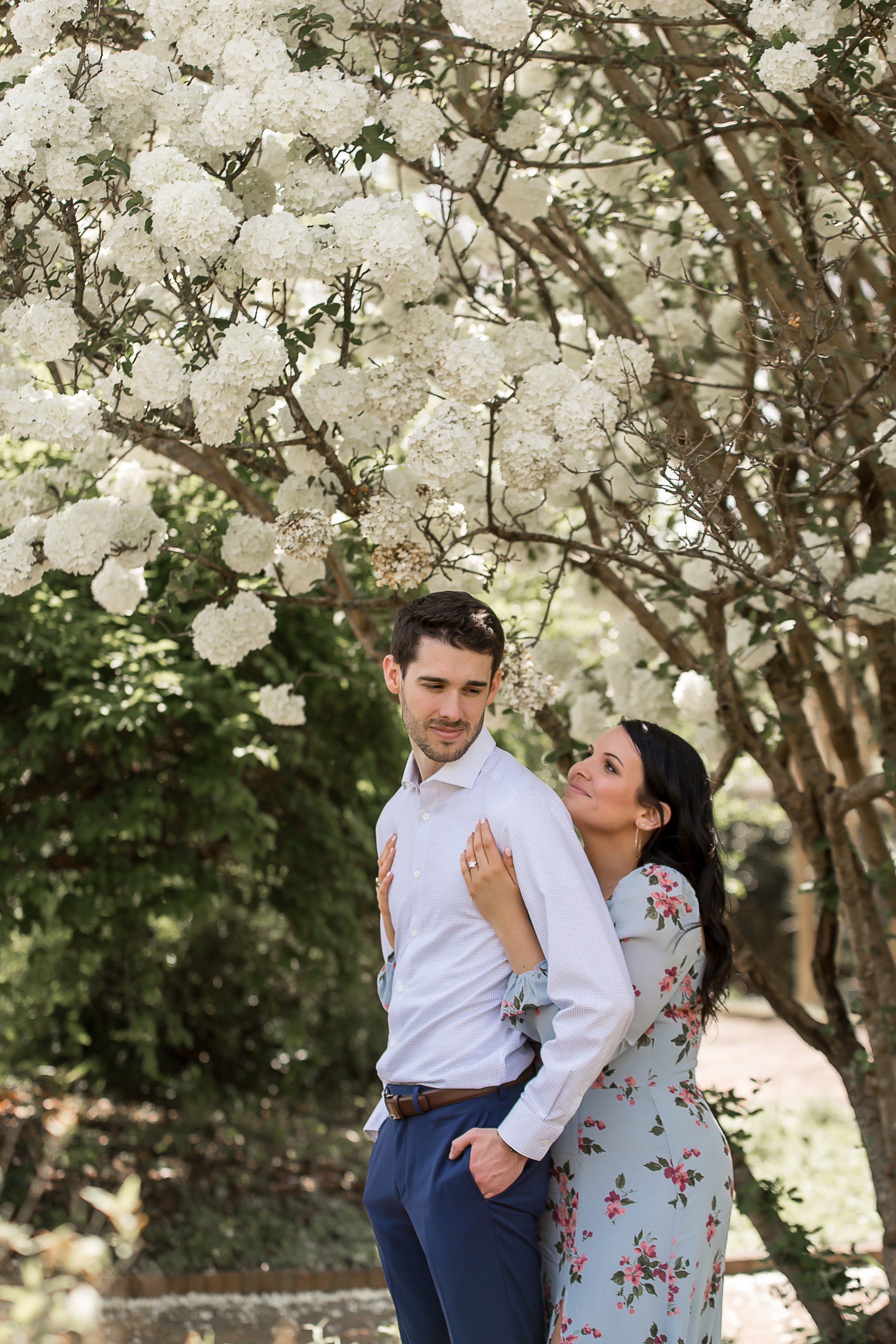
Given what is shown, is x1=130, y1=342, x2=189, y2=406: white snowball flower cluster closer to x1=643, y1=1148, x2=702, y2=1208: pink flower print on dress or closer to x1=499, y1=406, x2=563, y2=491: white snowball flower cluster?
x1=499, y1=406, x2=563, y2=491: white snowball flower cluster

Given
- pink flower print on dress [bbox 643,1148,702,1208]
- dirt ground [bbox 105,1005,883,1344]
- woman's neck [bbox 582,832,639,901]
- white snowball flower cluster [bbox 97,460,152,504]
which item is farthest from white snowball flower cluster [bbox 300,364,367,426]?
dirt ground [bbox 105,1005,883,1344]

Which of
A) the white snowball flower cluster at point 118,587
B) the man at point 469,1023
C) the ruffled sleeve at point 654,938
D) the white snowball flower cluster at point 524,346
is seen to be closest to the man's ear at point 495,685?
the man at point 469,1023

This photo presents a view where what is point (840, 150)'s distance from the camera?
3.18m

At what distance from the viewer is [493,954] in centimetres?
198

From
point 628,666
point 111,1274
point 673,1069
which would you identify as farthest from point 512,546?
point 111,1274

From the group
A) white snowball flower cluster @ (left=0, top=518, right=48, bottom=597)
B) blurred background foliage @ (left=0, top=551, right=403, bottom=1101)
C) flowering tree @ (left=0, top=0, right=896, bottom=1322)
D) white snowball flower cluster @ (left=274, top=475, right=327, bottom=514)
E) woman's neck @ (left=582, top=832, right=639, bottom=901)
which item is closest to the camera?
woman's neck @ (left=582, top=832, right=639, bottom=901)

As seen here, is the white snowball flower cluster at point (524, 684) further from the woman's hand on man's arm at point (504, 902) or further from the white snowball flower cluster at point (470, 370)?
the woman's hand on man's arm at point (504, 902)

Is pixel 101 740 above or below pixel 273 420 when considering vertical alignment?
below

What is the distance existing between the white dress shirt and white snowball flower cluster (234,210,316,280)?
932 millimetres

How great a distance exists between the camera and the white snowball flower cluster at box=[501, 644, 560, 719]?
9.25 feet

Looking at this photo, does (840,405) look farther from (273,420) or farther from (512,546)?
(273,420)

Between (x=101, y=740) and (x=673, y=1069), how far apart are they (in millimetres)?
3089

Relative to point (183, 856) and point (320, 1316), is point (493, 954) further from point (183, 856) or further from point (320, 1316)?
point (320, 1316)

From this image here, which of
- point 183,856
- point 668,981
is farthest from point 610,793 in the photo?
point 183,856
